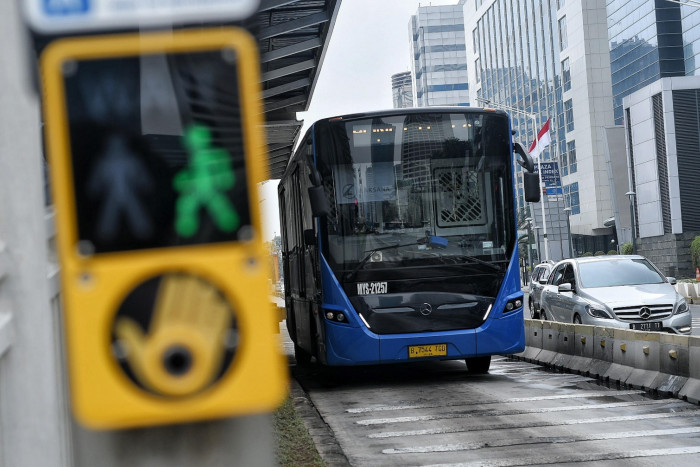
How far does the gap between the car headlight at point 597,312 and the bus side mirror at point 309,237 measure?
5856 millimetres

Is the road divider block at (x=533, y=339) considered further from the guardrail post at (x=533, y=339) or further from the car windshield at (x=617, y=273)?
the car windshield at (x=617, y=273)

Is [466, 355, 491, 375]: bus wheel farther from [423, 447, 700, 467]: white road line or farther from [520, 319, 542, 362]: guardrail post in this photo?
[423, 447, 700, 467]: white road line

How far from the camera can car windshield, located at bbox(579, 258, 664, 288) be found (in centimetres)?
1772

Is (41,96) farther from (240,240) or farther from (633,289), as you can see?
(633,289)

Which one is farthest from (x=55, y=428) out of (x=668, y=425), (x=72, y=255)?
(x=668, y=425)

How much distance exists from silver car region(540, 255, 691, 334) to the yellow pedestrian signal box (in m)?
15.8

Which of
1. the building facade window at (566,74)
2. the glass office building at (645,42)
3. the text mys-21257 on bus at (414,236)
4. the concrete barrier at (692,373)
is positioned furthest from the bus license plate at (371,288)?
the building facade window at (566,74)

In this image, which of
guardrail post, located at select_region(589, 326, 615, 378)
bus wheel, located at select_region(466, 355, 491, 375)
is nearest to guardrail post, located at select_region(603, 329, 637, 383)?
guardrail post, located at select_region(589, 326, 615, 378)

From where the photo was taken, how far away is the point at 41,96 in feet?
4.68

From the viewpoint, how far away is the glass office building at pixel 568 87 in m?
79.7

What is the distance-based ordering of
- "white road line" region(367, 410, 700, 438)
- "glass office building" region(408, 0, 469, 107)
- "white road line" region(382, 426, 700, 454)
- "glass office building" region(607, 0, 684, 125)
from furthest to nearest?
"glass office building" region(408, 0, 469, 107) < "glass office building" region(607, 0, 684, 125) < "white road line" region(367, 410, 700, 438) < "white road line" region(382, 426, 700, 454)

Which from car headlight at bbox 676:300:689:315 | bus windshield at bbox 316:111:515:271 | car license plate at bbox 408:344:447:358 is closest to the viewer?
bus windshield at bbox 316:111:515:271

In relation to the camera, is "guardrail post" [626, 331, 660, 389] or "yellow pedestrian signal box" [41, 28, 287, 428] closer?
"yellow pedestrian signal box" [41, 28, 287, 428]

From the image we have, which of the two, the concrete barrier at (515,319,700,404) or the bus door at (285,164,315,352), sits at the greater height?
the bus door at (285,164,315,352)
